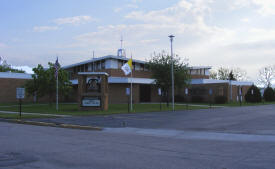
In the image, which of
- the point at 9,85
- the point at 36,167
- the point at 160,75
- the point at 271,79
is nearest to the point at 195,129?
the point at 36,167

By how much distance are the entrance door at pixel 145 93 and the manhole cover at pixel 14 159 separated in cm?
4287

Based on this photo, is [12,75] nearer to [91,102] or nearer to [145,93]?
[145,93]

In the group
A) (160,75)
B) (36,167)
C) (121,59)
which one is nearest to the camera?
(36,167)

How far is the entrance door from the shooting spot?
50.6m

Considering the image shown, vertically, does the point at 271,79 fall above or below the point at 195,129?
above

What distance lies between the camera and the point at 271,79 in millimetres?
85500

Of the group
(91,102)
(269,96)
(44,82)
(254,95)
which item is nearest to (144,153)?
(91,102)

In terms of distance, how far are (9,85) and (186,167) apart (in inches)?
1741

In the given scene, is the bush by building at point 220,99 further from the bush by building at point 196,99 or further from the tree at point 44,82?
the tree at point 44,82

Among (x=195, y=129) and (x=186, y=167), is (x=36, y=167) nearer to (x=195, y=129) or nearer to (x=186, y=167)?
(x=186, y=167)

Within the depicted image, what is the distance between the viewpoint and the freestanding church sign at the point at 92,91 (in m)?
28.1

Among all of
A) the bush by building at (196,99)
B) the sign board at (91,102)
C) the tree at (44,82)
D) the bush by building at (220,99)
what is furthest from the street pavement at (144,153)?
the bush by building at (196,99)

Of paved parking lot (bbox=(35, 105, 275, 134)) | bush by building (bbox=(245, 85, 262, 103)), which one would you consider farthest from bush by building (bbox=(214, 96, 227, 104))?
paved parking lot (bbox=(35, 105, 275, 134))

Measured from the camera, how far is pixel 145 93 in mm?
50906
